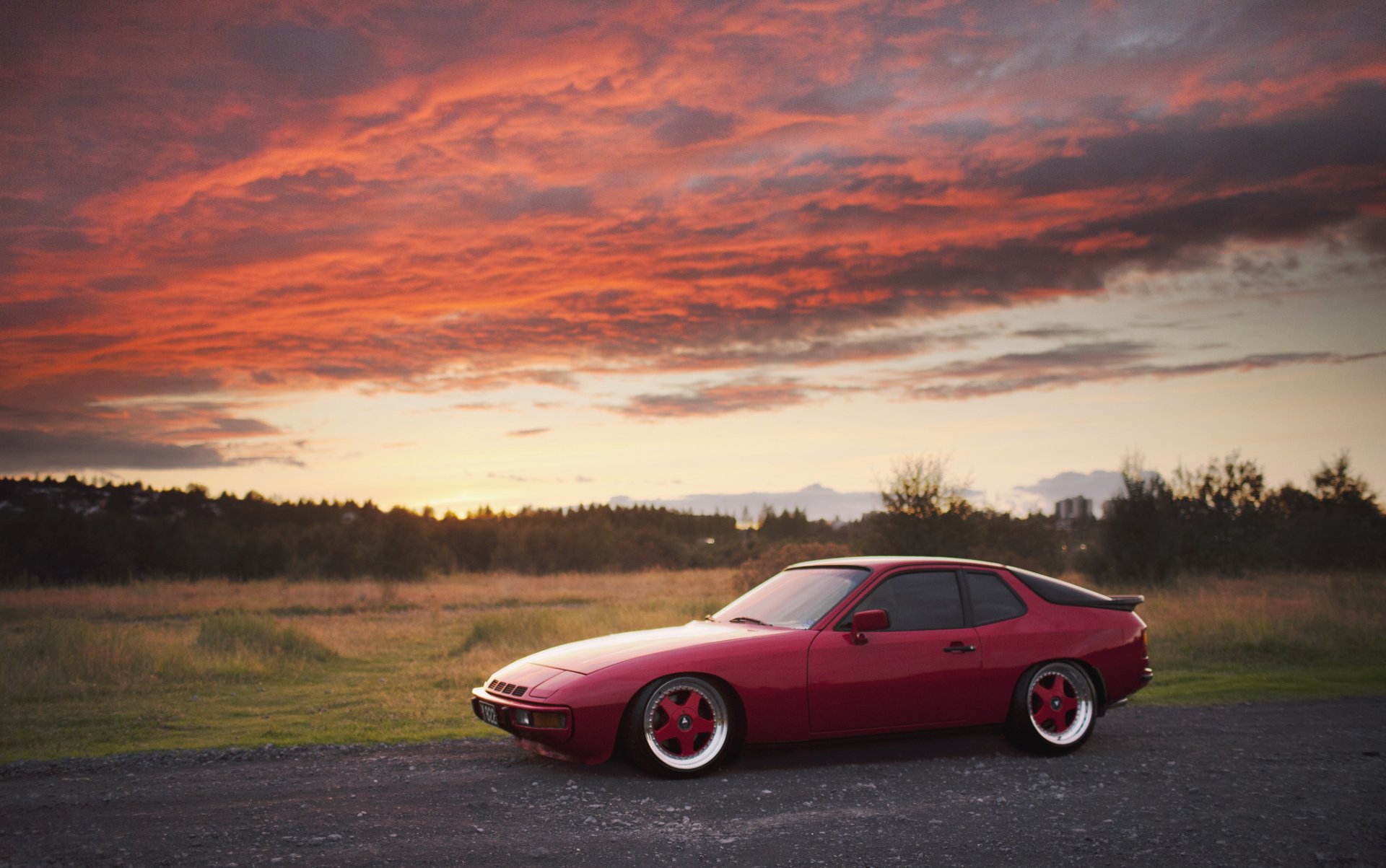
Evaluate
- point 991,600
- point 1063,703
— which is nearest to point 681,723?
point 991,600

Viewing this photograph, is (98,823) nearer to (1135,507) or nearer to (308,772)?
(308,772)

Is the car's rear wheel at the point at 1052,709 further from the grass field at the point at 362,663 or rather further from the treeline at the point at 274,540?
the treeline at the point at 274,540

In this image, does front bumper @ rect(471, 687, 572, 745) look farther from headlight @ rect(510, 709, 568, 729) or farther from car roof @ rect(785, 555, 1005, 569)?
car roof @ rect(785, 555, 1005, 569)

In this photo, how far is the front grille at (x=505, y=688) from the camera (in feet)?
22.2

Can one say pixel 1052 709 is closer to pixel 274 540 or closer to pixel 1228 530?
pixel 1228 530

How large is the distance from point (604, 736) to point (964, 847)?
240cm

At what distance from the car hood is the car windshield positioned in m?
0.23

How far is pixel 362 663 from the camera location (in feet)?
50.2

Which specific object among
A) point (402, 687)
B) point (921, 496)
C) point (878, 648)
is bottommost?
point (402, 687)

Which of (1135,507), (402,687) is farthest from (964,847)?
(1135,507)

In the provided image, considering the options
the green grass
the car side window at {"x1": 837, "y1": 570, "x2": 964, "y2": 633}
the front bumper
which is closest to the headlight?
the front bumper

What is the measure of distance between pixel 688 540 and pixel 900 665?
272ft

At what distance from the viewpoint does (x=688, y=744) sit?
6547mm

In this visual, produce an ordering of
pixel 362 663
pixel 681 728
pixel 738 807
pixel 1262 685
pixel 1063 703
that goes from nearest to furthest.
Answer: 1. pixel 738 807
2. pixel 681 728
3. pixel 1063 703
4. pixel 1262 685
5. pixel 362 663
